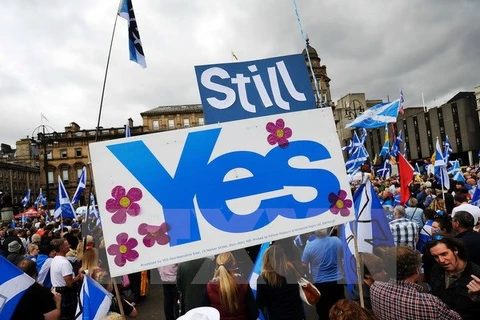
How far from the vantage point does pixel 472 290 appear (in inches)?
101

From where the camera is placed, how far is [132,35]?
5984 millimetres

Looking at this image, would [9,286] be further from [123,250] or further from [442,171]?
[442,171]

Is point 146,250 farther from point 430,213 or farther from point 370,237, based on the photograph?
point 430,213

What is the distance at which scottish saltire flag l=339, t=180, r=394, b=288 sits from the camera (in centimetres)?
416

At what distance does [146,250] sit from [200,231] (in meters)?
0.45

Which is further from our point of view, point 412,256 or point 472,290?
point 412,256

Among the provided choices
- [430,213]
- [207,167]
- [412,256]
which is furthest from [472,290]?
[430,213]

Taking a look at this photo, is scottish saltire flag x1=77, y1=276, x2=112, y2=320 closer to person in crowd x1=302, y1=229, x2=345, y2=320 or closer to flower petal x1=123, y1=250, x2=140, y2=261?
flower petal x1=123, y1=250, x2=140, y2=261

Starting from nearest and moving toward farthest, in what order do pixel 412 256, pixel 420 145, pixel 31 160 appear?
1. pixel 412 256
2. pixel 420 145
3. pixel 31 160

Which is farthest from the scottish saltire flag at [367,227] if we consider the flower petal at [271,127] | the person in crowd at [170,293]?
the person in crowd at [170,293]

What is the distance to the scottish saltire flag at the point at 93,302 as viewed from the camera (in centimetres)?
340

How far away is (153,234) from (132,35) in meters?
4.24

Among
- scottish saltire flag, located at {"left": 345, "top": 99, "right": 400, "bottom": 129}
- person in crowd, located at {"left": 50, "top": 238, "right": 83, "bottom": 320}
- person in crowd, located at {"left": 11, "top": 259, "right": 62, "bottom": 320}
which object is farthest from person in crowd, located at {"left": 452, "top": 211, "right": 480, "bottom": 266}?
scottish saltire flag, located at {"left": 345, "top": 99, "right": 400, "bottom": 129}

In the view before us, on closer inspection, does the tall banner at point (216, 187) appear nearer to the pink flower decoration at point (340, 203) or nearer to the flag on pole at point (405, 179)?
the pink flower decoration at point (340, 203)
